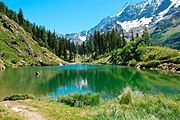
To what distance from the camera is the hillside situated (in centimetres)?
12490

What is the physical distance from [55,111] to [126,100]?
22.7ft

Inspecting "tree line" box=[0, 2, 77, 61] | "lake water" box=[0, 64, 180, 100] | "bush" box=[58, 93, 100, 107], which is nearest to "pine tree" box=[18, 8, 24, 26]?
"tree line" box=[0, 2, 77, 61]

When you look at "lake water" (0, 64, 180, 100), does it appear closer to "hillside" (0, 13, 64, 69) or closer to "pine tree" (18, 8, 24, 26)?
"hillside" (0, 13, 64, 69)

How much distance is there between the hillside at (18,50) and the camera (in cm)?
12490

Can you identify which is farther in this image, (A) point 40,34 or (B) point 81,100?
(A) point 40,34

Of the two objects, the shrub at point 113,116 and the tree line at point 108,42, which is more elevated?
the tree line at point 108,42

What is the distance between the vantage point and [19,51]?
137 meters

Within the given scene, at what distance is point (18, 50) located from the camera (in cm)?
13700

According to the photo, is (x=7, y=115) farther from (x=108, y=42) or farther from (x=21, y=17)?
(x=108, y=42)

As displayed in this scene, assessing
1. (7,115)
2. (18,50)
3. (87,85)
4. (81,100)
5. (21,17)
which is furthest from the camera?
(21,17)

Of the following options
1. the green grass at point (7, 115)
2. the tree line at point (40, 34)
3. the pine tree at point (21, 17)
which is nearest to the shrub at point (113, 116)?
the green grass at point (7, 115)

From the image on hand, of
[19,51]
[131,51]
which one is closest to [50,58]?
[19,51]

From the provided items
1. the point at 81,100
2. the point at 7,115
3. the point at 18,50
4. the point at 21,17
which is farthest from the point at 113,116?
the point at 21,17

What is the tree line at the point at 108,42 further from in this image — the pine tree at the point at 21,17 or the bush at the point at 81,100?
the bush at the point at 81,100
